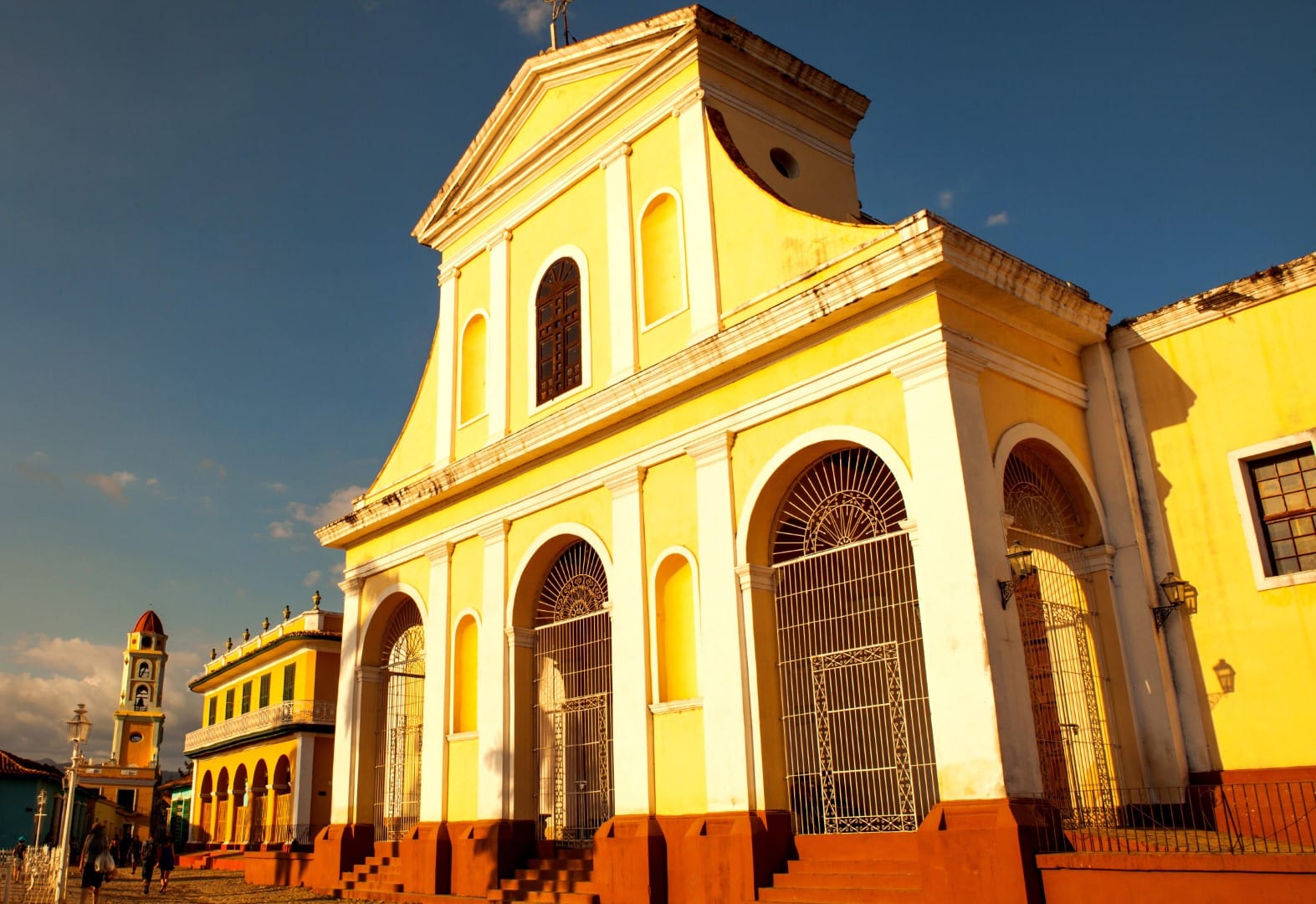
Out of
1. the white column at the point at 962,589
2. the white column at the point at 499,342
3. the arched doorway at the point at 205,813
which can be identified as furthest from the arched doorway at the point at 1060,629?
the arched doorway at the point at 205,813

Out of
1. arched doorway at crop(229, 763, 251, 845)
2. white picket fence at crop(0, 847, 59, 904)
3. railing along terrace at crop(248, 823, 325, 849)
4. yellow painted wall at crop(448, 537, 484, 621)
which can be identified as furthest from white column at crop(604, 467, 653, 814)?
arched doorway at crop(229, 763, 251, 845)

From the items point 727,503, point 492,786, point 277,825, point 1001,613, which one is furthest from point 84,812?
Result: point 1001,613

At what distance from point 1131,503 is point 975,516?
91.6 inches

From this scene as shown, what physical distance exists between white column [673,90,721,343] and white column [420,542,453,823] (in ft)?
17.5

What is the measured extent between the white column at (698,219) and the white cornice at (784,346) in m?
0.59

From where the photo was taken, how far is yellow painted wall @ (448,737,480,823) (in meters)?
13.7

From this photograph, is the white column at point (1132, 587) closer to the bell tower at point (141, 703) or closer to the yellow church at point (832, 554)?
the yellow church at point (832, 554)

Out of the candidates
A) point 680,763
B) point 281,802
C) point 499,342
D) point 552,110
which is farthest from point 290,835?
point 552,110

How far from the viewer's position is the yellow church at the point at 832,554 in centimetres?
912

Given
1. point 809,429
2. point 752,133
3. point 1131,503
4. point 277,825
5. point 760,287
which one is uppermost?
point 752,133

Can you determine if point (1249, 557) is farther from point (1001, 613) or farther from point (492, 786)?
point (492, 786)

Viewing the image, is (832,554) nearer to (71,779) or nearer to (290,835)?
(71,779)

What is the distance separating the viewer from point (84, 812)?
40969 millimetres

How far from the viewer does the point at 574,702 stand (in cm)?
1330
